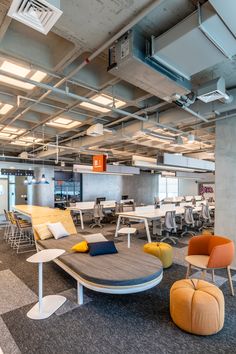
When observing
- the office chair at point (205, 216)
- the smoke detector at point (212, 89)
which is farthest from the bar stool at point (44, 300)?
the office chair at point (205, 216)

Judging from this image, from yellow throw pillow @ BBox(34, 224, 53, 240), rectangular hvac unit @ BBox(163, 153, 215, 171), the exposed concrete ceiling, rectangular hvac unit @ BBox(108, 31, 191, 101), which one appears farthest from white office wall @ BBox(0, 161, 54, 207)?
rectangular hvac unit @ BBox(108, 31, 191, 101)

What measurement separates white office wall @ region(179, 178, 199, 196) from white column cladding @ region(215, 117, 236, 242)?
42.5ft

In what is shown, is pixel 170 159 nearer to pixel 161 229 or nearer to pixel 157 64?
pixel 161 229

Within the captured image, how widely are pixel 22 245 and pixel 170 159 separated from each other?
552 cm

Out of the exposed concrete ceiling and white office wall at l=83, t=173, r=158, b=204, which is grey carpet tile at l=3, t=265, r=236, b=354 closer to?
the exposed concrete ceiling

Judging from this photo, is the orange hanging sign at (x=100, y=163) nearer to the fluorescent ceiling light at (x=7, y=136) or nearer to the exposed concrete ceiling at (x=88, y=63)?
the exposed concrete ceiling at (x=88, y=63)

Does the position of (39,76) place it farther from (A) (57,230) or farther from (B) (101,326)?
(B) (101,326)

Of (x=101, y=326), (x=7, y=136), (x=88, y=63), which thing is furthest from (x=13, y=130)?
(x=101, y=326)

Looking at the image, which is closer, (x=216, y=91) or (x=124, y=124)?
(x=216, y=91)

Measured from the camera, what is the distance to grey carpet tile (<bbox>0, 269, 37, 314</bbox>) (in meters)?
3.06

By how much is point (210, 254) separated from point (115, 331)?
1.70 metres

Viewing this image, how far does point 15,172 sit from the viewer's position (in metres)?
10.8

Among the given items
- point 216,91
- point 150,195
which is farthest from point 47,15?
point 150,195

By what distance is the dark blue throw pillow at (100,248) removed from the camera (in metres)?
3.53
